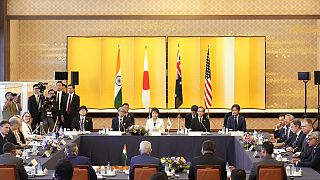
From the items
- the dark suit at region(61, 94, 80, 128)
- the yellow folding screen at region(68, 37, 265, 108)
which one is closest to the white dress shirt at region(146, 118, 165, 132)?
the dark suit at region(61, 94, 80, 128)

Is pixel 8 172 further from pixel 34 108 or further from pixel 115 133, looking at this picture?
pixel 34 108

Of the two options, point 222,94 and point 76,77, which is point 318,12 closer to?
point 222,94

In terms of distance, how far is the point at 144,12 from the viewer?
63.5ft

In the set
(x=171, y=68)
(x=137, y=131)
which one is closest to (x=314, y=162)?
(x=137, y=131)

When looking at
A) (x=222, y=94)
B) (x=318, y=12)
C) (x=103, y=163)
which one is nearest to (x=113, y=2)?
(x=222, y=94)

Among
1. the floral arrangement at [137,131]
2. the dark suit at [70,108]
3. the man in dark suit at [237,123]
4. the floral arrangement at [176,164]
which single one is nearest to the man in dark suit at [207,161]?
the floral arrangement at [176,164]

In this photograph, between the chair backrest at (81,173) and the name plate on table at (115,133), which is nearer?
the chair backrest at (81,173)

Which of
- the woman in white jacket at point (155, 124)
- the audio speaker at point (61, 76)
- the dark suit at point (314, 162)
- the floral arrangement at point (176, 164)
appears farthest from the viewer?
the audio speaker at point (61, 76)

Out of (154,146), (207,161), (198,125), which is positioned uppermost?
(198,125)

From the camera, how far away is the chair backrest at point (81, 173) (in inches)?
327

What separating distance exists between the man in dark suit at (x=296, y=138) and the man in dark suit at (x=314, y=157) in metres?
1.29

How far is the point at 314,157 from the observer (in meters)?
9.57

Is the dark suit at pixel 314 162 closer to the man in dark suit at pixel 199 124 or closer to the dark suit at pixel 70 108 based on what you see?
the man in dark suit at pixel 199 124

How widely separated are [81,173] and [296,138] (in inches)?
192
